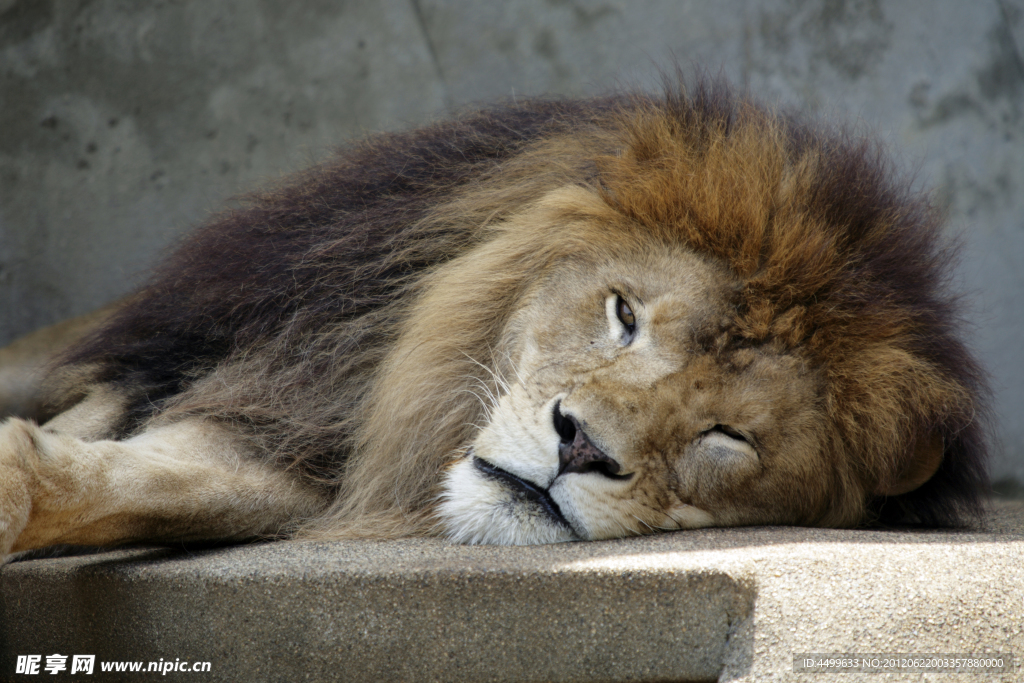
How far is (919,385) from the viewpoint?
186 cm

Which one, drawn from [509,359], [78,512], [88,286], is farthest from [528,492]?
[88,286]

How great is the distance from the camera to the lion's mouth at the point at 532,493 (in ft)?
5.64

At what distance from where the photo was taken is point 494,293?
2072 mm

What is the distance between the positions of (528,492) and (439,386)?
43cm

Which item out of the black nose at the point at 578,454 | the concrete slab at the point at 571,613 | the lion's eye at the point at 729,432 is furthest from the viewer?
the lion's eye at the point at 729,432

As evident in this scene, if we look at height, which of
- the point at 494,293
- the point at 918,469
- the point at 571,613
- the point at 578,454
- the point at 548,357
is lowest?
the point at 918,469

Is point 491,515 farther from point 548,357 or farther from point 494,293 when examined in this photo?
point 494,293

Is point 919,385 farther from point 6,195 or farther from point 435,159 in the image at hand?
point 6,195

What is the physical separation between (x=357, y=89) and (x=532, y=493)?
2917mm

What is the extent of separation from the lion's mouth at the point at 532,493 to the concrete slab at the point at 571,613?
0.11m

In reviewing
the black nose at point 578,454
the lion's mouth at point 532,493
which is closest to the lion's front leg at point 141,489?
the lion's mouth at point 532,493

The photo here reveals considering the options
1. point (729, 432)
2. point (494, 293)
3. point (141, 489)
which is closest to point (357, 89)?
point (494, 293)

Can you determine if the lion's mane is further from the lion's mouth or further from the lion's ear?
the lion's mouth

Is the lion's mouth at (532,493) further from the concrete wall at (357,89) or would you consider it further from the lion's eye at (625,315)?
the concrete wall at (357,89)
